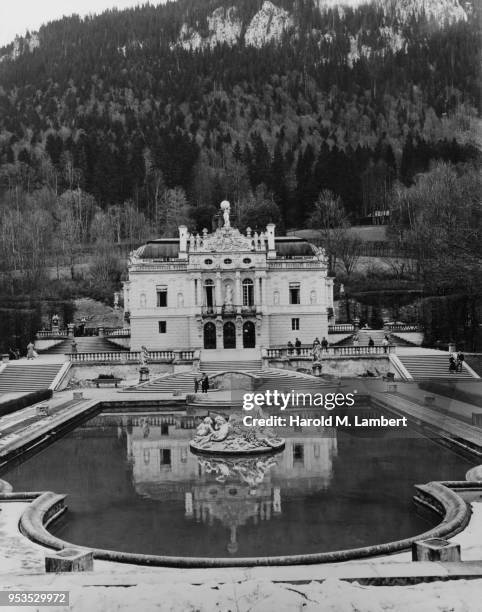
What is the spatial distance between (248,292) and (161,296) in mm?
5999

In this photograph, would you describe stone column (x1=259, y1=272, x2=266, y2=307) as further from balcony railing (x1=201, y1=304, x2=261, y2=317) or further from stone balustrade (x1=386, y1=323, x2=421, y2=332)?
stone balustrade (x1=386, y1=323, x2=421, y2=332)

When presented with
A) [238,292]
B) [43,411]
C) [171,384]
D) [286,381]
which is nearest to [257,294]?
[238,292]

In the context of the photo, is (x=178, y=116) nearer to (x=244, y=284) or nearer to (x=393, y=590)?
(x=244, y=284)

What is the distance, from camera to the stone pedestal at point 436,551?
793 centimetres

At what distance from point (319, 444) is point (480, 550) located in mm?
8282

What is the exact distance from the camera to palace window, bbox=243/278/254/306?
145 ft

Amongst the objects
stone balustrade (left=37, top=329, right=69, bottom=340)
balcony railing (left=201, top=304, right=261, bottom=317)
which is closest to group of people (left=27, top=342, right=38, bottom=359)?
stone balustrade (left=37, top=329, right=69, bottom=340)

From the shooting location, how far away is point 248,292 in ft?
145

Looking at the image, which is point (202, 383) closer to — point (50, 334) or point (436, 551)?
point (50, 334)

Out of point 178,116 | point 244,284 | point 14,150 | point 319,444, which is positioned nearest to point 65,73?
point 319,444

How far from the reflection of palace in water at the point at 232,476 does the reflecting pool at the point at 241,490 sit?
25mm

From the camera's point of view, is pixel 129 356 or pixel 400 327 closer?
pixel 129 356

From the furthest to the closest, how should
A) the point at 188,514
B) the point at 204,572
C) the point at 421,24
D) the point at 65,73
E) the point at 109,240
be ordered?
1. the point at 109,240
2. the point at 65,73
3. the point at 421,24
4. the point at 188,514
5. the point at 204,572

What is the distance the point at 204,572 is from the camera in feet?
22.7
